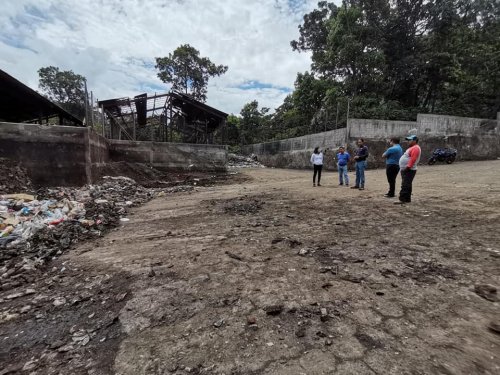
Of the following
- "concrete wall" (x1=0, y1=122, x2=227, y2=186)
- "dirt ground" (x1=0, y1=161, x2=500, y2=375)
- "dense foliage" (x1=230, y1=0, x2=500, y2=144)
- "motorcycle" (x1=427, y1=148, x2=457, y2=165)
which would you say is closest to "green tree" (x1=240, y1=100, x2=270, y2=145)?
"dense foliage" (x1=230, y1=0, x2=500, y2=144)

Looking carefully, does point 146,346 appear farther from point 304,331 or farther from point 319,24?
point 319,24

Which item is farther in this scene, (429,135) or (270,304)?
(429,135)

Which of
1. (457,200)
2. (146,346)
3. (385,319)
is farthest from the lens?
(457,200)

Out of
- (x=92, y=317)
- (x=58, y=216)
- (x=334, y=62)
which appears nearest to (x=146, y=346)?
(x=92, y=317)

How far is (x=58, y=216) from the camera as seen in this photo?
4.84m

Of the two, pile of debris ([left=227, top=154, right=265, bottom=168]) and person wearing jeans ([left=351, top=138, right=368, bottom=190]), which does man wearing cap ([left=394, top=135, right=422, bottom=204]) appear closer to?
person wearing jeans ([left=351, top=138, right=368, bottom=190])

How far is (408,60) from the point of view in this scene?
1702 centimetres

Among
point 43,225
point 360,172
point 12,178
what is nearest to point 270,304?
point 43,225

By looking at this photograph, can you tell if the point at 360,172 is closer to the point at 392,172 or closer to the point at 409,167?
the point at 392,172

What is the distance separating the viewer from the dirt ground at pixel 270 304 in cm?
165

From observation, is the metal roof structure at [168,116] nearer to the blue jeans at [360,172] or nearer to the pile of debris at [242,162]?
the pile of debris at [242,162]

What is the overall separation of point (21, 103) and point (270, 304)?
13.2m

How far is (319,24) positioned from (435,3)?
7.76 m

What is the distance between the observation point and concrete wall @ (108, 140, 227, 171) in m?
12.7
